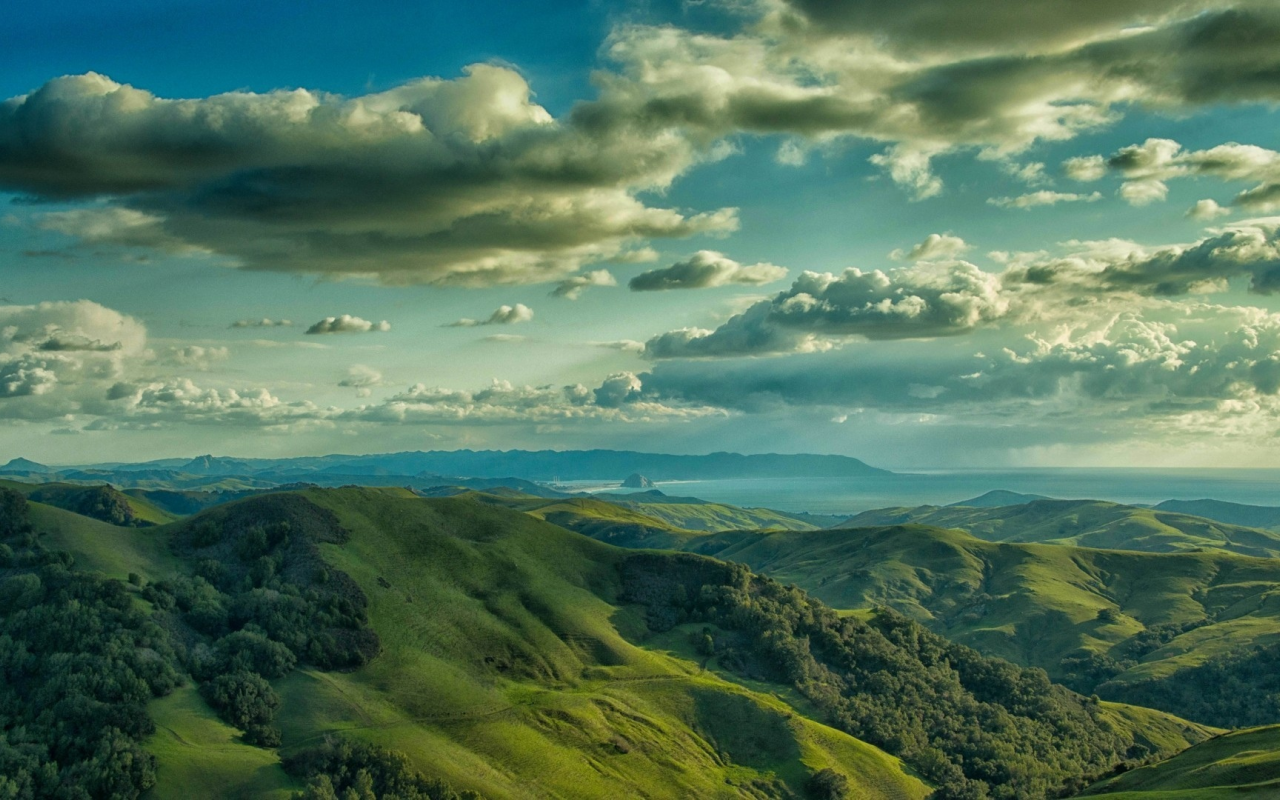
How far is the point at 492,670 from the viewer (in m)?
128

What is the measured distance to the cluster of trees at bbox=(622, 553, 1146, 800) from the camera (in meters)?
150

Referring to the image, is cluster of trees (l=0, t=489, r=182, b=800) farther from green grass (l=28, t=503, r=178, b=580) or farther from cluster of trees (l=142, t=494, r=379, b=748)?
cluster of trees (l=142, t=494, r=379, b=748)

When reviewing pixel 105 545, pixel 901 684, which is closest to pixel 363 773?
pixel 105 545

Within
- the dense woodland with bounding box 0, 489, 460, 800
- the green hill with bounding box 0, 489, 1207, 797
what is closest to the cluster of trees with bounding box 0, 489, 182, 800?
the dense woodland with bounding box 0, 489, 460, 800

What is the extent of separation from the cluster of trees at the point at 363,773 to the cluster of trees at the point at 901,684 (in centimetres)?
7836

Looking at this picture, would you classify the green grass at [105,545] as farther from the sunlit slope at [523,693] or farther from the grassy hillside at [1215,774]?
the grassy hillside at [1215,774]

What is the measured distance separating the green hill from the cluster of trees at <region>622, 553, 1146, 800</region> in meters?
0.53

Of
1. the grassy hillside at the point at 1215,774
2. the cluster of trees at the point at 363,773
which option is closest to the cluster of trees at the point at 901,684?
the grassy hillside at the point at 1215,774

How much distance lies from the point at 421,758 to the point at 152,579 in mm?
55202

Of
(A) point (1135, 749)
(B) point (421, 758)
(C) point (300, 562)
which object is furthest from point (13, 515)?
(A) point (1135, 749)

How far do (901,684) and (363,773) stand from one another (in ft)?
387

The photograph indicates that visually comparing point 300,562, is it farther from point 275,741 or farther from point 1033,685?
point 1033,685

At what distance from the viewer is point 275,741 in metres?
94.8

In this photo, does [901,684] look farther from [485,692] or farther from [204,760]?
[204,760]
